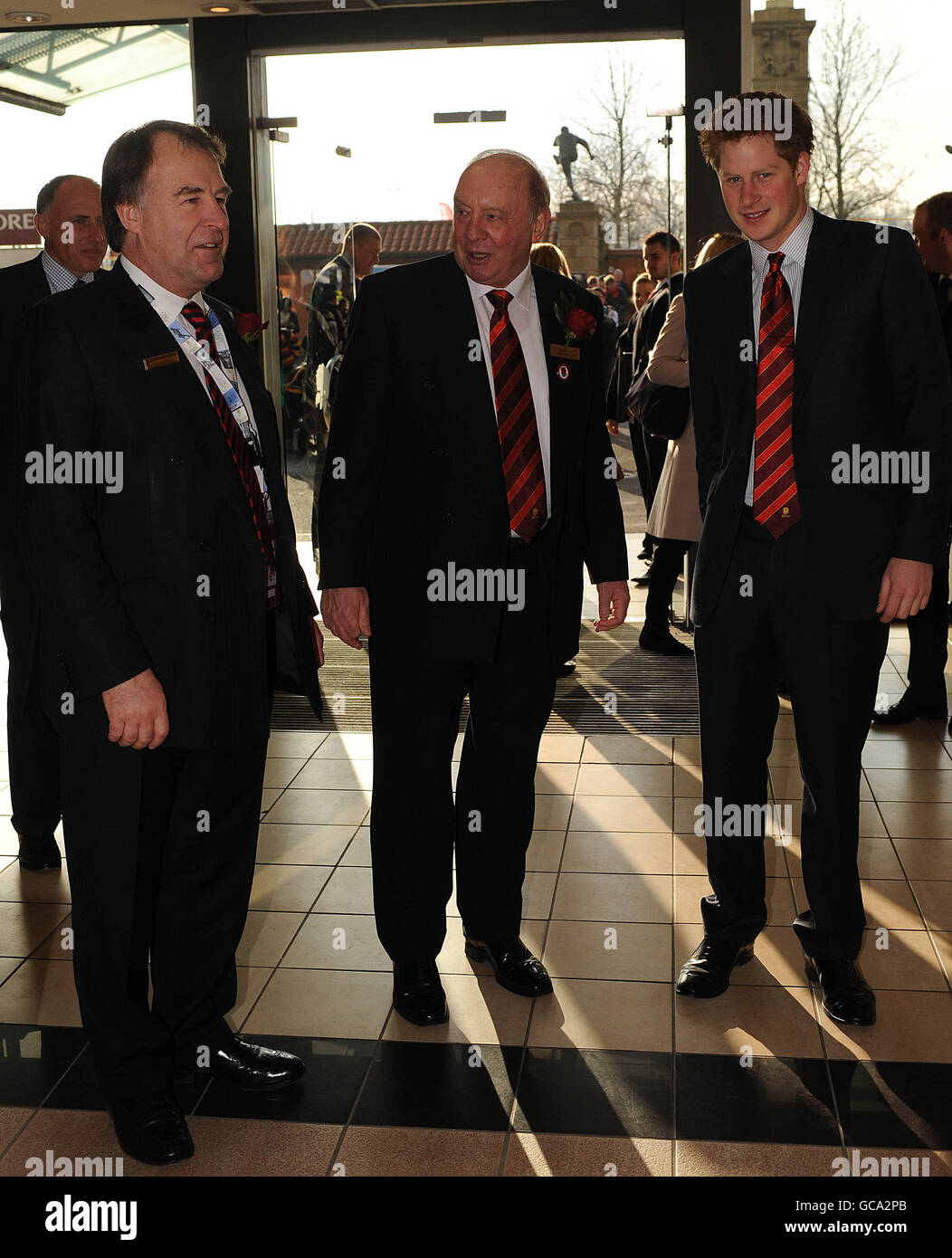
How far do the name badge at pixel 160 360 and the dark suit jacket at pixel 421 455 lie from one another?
0.49 m

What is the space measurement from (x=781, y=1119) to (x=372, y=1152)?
723mm

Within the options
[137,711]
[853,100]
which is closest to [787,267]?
[137,711]

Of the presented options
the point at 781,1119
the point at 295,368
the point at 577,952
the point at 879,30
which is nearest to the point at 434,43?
the point at 295,368

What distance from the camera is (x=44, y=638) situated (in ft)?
7.32

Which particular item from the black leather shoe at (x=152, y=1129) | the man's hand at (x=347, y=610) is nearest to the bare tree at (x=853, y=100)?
the man's hand at (x=347, y=610)

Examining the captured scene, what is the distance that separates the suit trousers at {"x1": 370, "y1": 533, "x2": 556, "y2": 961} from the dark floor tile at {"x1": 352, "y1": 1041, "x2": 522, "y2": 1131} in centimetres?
26

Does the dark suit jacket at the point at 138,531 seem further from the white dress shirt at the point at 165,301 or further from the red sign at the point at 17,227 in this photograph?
the red sign at the point at 17,227

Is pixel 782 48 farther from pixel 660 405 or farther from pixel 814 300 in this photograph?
pixel 814 300

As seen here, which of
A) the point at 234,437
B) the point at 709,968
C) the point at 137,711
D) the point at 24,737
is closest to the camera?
the point at 137,711

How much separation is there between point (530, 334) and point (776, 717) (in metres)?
0.94

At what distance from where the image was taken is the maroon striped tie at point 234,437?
2.26 m

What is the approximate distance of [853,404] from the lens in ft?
8.46

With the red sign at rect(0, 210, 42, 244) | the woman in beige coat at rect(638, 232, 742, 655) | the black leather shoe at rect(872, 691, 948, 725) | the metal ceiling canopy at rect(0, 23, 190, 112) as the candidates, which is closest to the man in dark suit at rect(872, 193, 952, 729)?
the black leather shoe at rect(872, 691, 948, 725)
